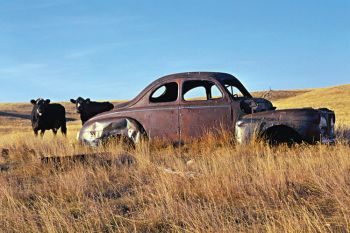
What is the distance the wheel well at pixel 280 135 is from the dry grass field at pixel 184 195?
39cm

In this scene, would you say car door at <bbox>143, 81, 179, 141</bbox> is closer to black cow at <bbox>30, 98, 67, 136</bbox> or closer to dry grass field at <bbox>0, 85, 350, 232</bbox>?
dry grass field at <bbox>0, 85, 350, 232</bbox>

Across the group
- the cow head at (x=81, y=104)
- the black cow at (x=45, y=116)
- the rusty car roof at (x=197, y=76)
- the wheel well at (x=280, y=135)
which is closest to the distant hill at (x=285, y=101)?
the black cow at (x=45, y=116)

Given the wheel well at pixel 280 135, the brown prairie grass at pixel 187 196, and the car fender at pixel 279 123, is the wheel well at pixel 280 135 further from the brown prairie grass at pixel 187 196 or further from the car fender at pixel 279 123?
the brown prairie grass at pixel 187 196

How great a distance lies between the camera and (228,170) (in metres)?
5.95

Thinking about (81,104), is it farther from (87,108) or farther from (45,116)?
(45,116)

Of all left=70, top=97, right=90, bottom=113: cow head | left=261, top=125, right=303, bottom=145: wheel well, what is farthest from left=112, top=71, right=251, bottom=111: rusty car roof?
left=70, top=97, right=90, bottom=113: cow head

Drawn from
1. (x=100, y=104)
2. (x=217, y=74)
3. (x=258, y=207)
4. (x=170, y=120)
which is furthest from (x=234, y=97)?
(x=100, y=104)

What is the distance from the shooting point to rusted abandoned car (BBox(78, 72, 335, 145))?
8195mm

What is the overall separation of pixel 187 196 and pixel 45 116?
48.5ft

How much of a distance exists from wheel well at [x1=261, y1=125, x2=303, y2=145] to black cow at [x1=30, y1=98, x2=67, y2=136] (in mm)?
11928

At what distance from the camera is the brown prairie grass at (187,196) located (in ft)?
13.5

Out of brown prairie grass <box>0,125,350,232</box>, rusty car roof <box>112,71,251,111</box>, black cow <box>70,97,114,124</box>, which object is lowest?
brown prairie grass <box>0,125,350,232</box>

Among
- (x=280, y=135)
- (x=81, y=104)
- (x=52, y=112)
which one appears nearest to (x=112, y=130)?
(x=280, y=135)

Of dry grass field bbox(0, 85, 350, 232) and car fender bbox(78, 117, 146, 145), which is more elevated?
car fender bbox(78, 117, 146, 145)
